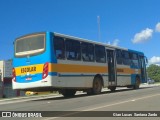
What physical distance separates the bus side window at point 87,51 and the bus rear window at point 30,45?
10.6 feet

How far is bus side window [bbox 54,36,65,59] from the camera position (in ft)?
66.2

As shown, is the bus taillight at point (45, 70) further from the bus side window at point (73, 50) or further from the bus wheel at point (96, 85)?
the bus wheel at point (96, 85)

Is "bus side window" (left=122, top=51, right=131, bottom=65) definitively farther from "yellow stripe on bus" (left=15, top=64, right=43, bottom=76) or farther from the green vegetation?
the green vegetation

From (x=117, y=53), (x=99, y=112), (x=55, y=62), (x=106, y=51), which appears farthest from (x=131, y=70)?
(x=99, y=112)

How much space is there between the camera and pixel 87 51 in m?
23.1

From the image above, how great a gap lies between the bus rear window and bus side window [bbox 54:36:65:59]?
70 cm

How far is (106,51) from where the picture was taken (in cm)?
2575

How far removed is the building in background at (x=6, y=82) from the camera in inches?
1891

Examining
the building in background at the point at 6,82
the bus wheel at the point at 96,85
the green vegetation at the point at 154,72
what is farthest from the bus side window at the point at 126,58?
the green vegetation at the point at 154,72

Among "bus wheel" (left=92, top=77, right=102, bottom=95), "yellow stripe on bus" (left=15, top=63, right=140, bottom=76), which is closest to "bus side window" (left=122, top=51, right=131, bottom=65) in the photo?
"bus wheel" (left=92, top=77, right=102, bottom=95)

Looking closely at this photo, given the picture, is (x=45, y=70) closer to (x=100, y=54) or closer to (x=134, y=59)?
(x=100, y=54)

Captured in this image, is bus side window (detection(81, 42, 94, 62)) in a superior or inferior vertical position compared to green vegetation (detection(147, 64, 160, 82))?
inferior

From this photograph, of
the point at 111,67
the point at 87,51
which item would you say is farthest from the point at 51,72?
the point at 111,67

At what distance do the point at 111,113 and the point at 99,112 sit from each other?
46 centimetres
